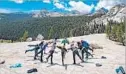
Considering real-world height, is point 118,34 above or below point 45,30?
below

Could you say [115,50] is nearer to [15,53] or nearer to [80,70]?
[80,70]

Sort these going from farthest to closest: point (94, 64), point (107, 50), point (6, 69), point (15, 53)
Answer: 1. point (107, 50)
2. point (15, 53)
3. point (94, 64)
4. point (6, 69)

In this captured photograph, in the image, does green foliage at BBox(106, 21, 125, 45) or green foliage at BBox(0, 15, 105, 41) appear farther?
green foliage at BBox(0, 15, 105, 41)

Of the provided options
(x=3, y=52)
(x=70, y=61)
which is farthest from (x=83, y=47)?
(x=3, y=52)

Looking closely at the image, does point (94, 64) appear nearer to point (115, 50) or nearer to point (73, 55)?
point (73, 55)

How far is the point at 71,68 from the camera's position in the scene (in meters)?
14.5

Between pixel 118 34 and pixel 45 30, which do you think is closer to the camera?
pixel 118 34

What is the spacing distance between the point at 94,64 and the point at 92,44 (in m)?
3.39

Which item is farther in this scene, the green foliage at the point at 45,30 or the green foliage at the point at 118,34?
the green foliage at the point at 45,30

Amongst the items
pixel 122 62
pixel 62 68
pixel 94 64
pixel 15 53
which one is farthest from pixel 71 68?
pixel 15 53

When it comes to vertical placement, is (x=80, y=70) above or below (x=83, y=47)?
below

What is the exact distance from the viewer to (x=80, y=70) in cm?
1425

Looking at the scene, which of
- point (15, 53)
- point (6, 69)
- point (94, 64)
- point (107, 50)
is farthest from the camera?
point (107, 50)

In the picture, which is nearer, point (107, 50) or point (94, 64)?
point (94, 64)
